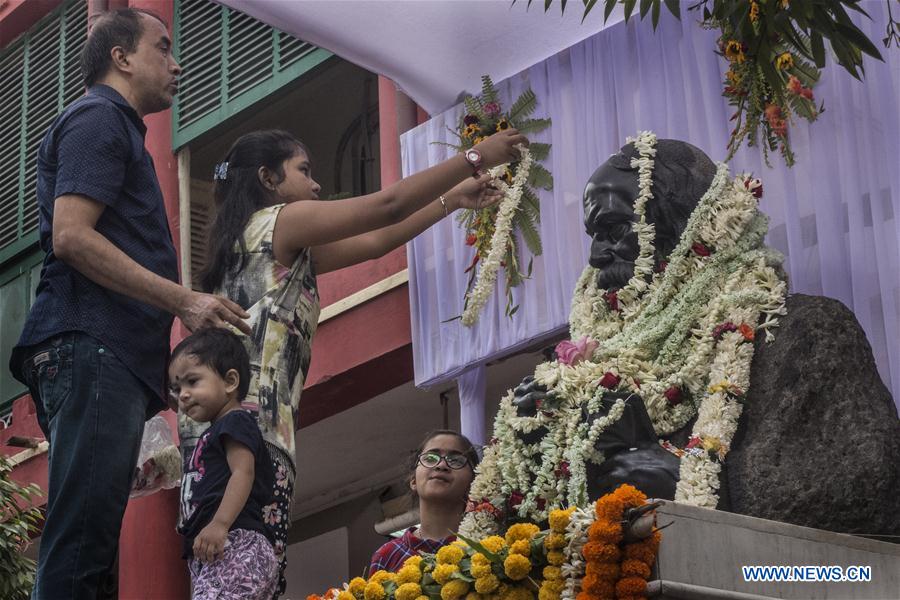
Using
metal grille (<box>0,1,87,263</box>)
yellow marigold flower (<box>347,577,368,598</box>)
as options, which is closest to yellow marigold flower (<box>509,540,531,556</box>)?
yellow marigold flower (<box>347,577,368,598</box>)

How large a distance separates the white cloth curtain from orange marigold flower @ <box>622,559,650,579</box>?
5.98 feet

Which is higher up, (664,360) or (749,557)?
(664,360)

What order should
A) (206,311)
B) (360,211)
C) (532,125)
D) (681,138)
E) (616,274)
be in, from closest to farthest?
(206,311)
(360,211)
(616,274)
(681,138)
(532,125)

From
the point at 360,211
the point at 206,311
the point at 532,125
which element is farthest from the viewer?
the point at 532,125

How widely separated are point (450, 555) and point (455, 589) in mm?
133

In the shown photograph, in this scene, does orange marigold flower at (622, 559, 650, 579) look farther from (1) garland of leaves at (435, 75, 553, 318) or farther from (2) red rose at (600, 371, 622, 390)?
(1) garland of leaves at (435, 75, 553, 318)

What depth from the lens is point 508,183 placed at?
7379mm

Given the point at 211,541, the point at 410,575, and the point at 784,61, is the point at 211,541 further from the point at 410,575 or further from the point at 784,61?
the point at 784,61

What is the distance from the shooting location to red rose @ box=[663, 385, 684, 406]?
5.36 metres

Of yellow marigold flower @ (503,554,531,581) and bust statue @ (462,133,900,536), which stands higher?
bust statue @ (462,133,900,536)

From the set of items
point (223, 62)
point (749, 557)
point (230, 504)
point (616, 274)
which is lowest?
point (749, 557)

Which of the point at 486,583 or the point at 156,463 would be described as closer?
the point at 486,583

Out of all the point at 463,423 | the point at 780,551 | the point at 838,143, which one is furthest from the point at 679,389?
the point at 463,423

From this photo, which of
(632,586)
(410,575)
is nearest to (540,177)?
(410,575)
